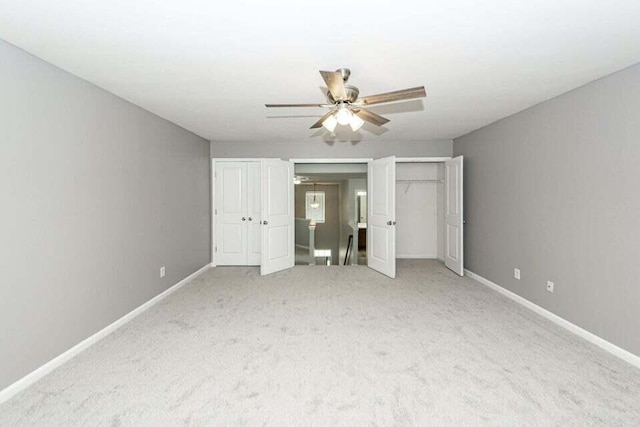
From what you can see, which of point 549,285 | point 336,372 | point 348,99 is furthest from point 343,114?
point 549,285

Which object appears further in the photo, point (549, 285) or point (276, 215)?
point (276, 215)

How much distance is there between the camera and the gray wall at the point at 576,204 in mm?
2307

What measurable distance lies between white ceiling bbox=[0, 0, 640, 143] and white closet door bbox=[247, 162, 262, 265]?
2188 millimetres

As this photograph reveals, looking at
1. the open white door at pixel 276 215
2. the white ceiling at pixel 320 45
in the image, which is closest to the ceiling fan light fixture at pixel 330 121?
the white ceiling at pixel 320 45

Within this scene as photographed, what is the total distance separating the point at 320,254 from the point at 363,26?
10605mm

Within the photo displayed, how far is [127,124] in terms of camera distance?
3072 millimetres

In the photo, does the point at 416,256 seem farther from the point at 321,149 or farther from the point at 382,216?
the point at 321,149

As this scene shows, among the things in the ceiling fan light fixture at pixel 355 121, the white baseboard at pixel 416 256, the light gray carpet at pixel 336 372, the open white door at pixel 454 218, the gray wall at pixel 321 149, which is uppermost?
the gray wall at pixel 321 149

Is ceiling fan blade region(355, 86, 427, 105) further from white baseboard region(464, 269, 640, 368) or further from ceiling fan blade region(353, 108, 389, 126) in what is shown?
white baseboard region(464, 269, 640, 368)

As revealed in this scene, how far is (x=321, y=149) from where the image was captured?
5250 mm

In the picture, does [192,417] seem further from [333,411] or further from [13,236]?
[13,236]

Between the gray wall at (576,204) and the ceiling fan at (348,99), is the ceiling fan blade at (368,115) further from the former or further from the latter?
the gray wall at (576,204)

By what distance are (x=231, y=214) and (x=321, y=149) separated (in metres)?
1.99

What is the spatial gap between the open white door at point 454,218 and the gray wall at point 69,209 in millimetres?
4204
